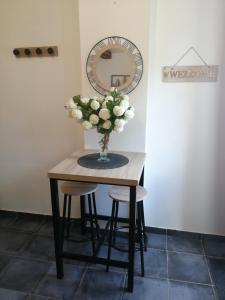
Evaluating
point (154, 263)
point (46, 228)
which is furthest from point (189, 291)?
point (46, 228)

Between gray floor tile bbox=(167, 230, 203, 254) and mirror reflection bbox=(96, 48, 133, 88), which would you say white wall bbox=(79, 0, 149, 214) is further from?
gray floor tile bbox=(167, 230, 203, 254)

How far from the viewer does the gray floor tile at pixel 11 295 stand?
5.73ft

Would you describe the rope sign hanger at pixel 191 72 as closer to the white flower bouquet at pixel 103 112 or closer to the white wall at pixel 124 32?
the white wall at pixel 124 32

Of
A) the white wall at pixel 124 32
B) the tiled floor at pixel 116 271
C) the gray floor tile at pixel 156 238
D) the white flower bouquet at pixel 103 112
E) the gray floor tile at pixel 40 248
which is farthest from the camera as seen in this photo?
the gray floor tile at pixel 156 238

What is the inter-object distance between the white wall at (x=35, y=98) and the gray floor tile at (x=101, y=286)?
1.05m

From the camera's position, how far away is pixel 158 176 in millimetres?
2355

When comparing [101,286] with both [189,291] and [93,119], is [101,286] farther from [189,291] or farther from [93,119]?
[93,119]

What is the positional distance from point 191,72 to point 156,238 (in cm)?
161

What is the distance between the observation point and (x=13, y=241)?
93.4 inches

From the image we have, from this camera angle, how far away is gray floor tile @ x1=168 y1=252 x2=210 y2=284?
1924 mm

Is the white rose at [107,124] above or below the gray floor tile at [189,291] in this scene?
above

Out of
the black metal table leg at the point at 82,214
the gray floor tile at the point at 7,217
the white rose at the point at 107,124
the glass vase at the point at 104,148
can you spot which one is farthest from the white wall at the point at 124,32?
the gray floor tile at the point at 7,217

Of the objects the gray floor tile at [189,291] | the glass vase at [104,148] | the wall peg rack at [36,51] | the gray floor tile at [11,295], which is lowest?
the gray floor tile at [189,291]

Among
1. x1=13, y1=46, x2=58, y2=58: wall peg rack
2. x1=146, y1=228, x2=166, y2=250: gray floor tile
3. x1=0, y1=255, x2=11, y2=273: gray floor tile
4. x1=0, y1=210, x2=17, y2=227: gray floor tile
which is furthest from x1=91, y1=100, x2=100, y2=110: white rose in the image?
x1=0, y1=210, x2=17, y2=227: gray floor tile
